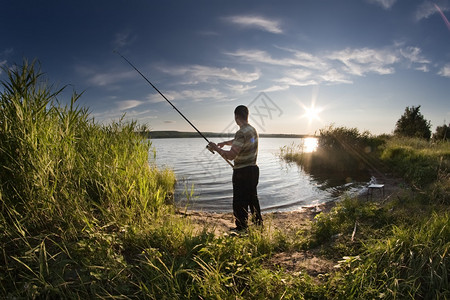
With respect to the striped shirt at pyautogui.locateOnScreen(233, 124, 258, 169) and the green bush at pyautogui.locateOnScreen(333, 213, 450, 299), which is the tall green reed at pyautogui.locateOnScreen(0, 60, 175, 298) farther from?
the green bush at pyautogui.locateOnScreen(333, 213, 450, 299)

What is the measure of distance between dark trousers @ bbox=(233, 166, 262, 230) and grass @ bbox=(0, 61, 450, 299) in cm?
82

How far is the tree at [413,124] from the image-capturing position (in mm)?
32688

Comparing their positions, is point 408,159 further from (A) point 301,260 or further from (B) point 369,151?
(A) point 301,260

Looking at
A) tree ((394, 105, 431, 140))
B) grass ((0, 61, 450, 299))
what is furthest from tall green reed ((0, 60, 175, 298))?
tree ((394, 105, 431, 140))

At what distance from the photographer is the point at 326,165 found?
17359mm

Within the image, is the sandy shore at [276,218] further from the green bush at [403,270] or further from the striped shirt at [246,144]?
the green bush at [403,270]

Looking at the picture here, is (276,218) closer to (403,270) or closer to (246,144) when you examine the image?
(246,144)

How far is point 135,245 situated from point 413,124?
4090 cm

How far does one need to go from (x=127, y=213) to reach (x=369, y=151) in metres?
18.6

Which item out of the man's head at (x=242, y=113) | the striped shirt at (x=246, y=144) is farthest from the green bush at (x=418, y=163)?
the man's head at (x=242, y=113)

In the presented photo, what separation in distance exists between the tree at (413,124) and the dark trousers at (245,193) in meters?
36.3

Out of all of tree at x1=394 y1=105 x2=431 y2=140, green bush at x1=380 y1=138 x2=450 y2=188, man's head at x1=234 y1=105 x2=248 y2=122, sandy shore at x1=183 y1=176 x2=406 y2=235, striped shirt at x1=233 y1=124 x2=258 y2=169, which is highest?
tree at x1=394 y1=105 x2=431 y2=140

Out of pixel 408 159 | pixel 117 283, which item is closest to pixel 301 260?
pixel 117 283

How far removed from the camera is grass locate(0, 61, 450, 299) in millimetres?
2381
